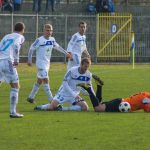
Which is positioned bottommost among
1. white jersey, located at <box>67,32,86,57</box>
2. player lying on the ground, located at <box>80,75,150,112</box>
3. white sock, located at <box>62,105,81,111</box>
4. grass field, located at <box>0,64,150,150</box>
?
white sock, located at <box>62,105,81,111</box>

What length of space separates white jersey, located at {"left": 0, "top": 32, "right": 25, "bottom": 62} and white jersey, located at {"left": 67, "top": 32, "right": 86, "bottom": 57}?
802 cm

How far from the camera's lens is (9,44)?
57.6ft

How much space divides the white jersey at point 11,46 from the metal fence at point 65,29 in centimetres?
2732

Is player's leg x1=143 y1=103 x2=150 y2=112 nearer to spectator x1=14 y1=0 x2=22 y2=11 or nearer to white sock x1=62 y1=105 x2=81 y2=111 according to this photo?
white sock x1=62 y1=105 x2=81 y2=111

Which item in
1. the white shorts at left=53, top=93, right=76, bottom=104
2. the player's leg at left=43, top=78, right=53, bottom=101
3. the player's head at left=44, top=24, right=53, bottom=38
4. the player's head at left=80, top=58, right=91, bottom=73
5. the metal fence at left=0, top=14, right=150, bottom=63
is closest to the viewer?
the player's head at left=80, top=58, right=91, bottom=73

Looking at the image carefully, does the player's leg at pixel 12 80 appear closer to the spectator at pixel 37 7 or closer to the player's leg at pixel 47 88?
the player's leg at pixel 47 88

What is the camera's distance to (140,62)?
47750 millimetres

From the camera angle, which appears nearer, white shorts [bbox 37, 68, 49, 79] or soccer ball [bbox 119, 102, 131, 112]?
soccer ball [bbox 119, 102, 131, 112]

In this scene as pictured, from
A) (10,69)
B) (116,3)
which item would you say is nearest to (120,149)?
(10,69)

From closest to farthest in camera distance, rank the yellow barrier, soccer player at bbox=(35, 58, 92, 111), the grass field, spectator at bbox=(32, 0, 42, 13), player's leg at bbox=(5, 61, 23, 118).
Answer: the grass field, player's leg at bbox=(5, 61, 23, 118), soccer player at bbox=(35, 58, 92, 111), the yellow barrier, spectator at bbox=(32, 0, 42, 13)

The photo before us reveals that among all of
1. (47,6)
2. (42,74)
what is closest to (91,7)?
(47,6)

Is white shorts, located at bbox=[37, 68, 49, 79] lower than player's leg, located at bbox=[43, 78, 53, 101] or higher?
higher

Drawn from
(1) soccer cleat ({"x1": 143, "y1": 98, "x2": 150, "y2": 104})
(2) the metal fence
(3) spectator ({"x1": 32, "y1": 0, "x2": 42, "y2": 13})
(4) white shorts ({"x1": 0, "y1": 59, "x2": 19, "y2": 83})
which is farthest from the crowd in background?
(1) soccer cleat ({"x1": 143, "y1": 98, "x2": 150, "y2": 104})

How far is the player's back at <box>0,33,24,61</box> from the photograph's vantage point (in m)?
17.4
